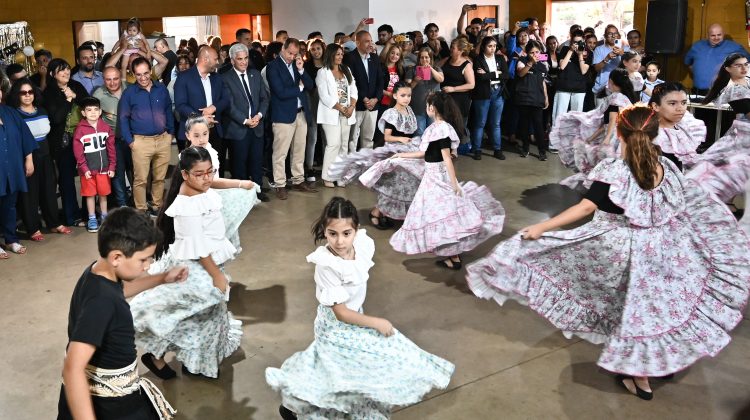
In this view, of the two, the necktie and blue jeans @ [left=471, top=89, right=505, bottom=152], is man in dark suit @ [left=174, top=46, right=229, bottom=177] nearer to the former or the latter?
the necktie

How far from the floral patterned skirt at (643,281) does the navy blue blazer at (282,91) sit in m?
4.47

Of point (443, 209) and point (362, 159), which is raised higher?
point (362, 159)

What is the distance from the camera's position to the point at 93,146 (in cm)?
684

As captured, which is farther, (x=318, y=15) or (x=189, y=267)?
(x=318, y=15)

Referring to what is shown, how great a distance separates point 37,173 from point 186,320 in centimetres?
350

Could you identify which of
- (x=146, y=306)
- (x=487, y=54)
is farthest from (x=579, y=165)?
(x=146, y=306)

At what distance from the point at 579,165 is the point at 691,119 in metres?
1.14

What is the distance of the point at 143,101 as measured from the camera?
701 cm

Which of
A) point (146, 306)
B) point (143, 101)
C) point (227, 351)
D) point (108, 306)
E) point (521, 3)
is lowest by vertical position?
point (227, 351)

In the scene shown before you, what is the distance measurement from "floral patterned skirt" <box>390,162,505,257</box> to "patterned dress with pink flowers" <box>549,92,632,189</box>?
1.42 meters

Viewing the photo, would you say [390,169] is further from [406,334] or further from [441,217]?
[406,334]

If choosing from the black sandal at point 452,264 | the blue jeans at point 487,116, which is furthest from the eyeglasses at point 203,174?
the blue jeans at point 487,116

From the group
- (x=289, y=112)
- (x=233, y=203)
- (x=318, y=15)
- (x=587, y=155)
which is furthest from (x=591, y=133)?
(x=318, y=15)

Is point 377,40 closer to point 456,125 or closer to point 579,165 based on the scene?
point 579,165
